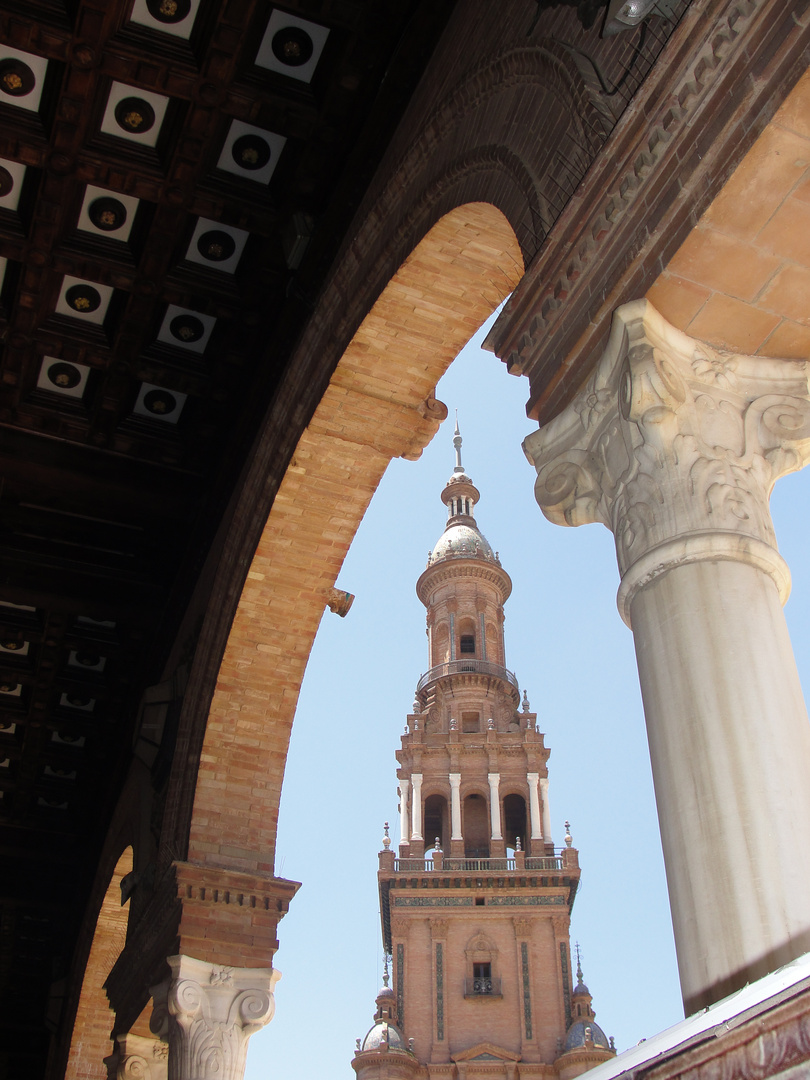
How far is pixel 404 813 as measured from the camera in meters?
39.8

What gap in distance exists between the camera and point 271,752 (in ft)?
24.3

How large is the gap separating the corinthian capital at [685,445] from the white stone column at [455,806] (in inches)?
1440

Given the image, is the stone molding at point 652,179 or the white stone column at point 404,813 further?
the white stone column at point 404,813

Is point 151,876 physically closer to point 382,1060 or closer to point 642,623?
point 642,623

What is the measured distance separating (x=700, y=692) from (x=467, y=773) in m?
38.5

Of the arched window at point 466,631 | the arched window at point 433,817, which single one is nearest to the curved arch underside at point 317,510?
the arched window at point 433,817

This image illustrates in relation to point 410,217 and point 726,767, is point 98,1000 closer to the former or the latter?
point 410,217

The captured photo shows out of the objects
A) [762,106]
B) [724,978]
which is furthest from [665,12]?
[724,978]

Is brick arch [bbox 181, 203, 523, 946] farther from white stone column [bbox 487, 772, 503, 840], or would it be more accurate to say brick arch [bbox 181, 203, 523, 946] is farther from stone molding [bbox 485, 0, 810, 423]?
white stone column [bbox 487, 772, 503, 840]

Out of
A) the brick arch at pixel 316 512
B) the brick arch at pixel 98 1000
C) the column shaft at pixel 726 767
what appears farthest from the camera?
the brick arch at pixel 98 1000

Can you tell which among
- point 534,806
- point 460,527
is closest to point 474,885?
point 534,806

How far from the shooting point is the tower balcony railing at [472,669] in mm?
42406

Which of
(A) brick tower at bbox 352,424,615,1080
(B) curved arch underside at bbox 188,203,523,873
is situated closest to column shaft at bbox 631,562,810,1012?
(B) curved arch underside at bbox 188,203,523,873

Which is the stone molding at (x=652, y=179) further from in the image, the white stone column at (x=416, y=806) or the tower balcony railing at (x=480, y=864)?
the white stone column at (x=416, y=806)
